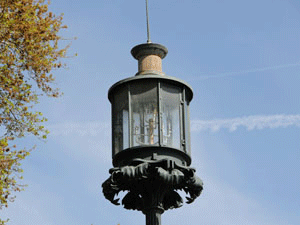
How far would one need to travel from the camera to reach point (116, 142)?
26.8ft

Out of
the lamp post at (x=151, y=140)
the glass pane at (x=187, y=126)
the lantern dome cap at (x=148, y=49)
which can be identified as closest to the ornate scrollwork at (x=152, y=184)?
the lamp post at (x=151, y=140)

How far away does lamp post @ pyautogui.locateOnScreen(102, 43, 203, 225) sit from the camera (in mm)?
7652

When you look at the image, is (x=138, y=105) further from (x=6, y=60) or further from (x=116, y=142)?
(x=6, y=60)

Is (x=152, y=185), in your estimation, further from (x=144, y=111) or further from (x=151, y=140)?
(x=144, y=111)

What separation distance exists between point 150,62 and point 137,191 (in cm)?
170

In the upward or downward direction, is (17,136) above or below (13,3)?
below

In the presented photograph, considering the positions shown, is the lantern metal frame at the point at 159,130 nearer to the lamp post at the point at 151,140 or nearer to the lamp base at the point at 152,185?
the lamp post at the point at 151,140

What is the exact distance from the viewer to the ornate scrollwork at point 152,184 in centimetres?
759

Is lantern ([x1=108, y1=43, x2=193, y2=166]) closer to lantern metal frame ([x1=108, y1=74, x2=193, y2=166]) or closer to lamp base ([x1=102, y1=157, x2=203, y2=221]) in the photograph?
lantern metal frame ([x1=108, y1=74, x2=193, y2=166])

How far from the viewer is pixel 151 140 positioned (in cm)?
788

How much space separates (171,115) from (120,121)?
2.13 feet

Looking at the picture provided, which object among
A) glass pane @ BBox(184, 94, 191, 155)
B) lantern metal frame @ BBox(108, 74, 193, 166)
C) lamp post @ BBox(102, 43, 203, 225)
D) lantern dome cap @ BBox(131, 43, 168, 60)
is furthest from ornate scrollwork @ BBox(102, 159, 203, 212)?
lantern dome cap @ BBox(131, 43, 168, 60)

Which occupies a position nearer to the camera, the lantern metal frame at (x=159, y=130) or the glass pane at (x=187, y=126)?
the lantern metal frame at (x=159, y=130)

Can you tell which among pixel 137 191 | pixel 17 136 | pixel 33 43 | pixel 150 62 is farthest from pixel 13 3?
pixel 137 191
